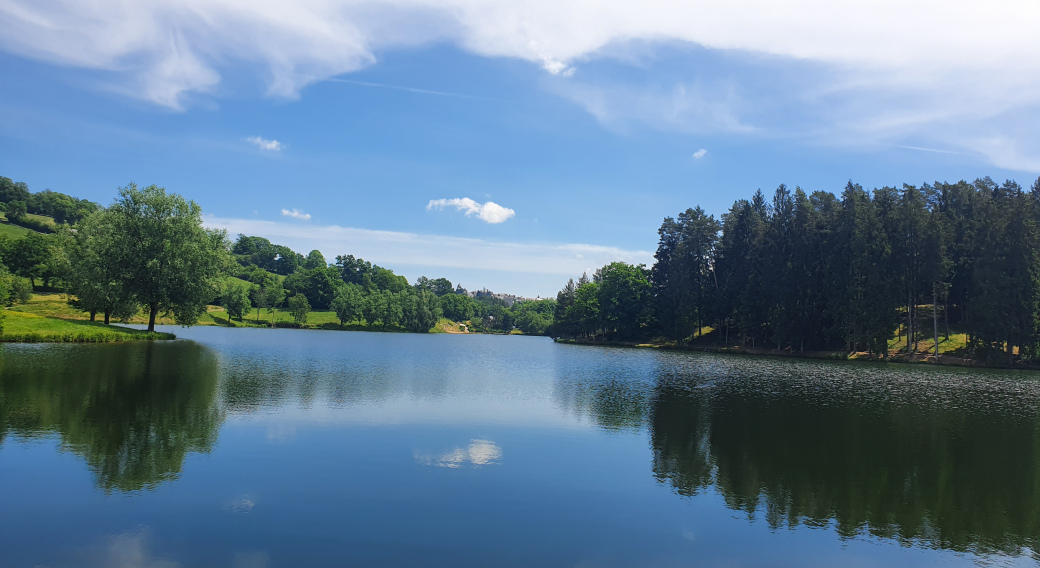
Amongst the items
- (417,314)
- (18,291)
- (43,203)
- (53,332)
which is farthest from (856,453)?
(43,203)

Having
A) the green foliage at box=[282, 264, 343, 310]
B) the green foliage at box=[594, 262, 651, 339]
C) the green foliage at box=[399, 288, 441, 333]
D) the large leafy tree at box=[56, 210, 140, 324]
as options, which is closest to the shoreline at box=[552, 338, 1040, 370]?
the green foliage at box=[594, 262, 651, 339]

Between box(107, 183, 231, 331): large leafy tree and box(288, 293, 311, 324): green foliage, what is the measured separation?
8808 centimetres

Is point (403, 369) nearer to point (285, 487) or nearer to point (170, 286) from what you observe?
point (285, 487)

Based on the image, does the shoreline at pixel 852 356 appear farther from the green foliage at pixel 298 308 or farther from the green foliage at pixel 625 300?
the green foliage at pixel 298 308

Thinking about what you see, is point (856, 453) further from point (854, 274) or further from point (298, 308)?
point (298, 308)

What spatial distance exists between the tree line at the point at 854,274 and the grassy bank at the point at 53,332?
267ft

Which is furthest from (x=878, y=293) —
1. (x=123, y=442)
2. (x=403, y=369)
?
(x=123, y=442)

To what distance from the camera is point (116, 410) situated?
20.9m

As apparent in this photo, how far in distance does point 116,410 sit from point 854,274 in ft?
269

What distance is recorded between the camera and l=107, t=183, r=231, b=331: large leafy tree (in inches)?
2324

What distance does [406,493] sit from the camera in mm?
13430

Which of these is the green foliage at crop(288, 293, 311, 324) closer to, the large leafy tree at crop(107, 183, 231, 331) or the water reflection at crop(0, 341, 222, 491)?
the large leafy tree at crop(107, 183, 231, 331)

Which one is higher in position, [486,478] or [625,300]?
[625,300]

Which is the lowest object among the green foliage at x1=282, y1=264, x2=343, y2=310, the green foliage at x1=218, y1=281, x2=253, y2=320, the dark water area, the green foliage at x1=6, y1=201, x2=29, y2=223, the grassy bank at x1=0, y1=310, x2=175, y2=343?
the dark water area
